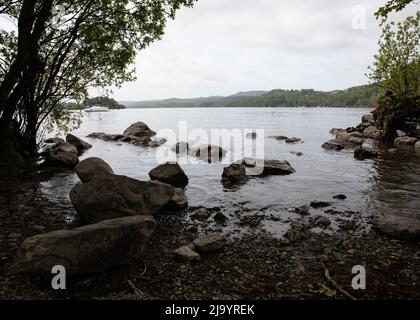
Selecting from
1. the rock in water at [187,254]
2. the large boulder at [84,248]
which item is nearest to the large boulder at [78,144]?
the rock in water at [187,254]

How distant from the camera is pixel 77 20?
62.4ft

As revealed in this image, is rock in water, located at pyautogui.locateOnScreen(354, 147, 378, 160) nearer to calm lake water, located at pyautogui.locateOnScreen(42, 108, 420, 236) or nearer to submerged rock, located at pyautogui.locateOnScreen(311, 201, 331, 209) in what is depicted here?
calm lake water, located at pyautogui.locateOnScreen(42, 108, 420, 236)

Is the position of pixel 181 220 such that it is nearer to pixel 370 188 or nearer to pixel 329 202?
pixel 329 202

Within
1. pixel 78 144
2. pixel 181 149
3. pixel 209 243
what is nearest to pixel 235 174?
pixel 209 243

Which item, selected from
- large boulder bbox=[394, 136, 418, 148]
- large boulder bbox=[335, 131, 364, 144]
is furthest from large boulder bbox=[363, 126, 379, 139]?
large boulder bbox=[394, 136, 418, 148]

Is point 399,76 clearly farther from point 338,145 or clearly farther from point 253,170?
point 253,170

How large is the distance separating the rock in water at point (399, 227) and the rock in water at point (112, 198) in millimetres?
7852

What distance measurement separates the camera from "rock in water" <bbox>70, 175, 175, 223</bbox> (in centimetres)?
1067

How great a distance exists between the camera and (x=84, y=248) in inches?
301

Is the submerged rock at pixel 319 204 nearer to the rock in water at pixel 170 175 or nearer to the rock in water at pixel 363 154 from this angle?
the rock in water at pixel 170 175
